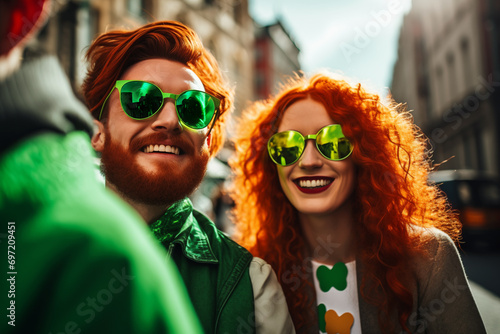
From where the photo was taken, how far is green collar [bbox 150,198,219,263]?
1.67 metres

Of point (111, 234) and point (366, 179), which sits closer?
point (111, 234)

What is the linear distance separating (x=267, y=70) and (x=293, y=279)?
120ft

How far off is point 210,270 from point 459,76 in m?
23.2

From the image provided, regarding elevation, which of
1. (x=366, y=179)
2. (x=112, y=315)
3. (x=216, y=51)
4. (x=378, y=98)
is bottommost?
(x=112, y=315)

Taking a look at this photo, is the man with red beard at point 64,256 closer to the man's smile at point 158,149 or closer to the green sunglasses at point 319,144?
the man's smile at point 158,149

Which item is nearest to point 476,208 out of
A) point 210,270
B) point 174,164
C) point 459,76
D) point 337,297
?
point 337,297

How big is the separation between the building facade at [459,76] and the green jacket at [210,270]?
1251cm

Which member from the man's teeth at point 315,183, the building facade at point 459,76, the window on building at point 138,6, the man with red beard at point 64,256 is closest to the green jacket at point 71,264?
the man with red beard at point 64,256

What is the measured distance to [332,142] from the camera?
2148mm

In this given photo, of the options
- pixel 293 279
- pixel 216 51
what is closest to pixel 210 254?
pixel 293 279

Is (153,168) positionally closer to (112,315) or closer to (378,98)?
(112,315)

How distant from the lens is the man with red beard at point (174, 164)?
1.59m

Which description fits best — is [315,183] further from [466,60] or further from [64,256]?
[466,60]

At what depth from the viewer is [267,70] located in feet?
122
